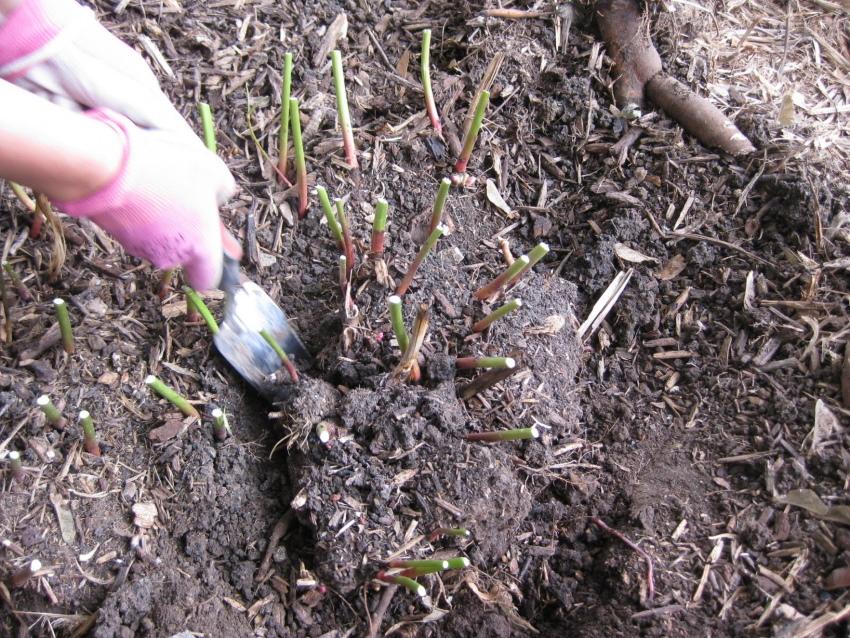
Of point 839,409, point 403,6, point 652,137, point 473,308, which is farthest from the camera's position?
point 403,6

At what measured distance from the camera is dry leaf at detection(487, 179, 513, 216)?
6.05 ft

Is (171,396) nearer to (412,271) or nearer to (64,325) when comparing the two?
(64,325)

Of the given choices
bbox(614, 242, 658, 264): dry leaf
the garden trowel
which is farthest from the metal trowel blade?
bbox(614, 242, 658, 264): dry leaf

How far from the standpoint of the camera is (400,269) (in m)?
1.65

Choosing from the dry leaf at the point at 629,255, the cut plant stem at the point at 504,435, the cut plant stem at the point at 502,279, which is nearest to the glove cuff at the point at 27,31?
the cut plant stem at the point at 502,279

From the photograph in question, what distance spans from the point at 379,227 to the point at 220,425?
555 mm

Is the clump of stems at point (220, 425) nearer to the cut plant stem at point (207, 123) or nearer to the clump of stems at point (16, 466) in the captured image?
the clump of stems at point (16, 466)

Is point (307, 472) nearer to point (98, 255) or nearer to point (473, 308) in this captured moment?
point (473, 308)

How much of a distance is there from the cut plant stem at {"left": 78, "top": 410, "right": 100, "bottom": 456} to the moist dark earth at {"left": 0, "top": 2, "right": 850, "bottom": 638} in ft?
0.10

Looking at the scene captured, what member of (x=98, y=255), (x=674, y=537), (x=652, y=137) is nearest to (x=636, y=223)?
(x=652, y=137)

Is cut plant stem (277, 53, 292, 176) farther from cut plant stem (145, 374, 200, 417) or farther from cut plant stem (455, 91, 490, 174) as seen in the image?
cut plant stem (145, 374, 200, 417)

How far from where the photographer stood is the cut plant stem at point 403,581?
126 cm

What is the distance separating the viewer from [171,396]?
4.56 feet

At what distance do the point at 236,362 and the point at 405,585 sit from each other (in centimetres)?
62
